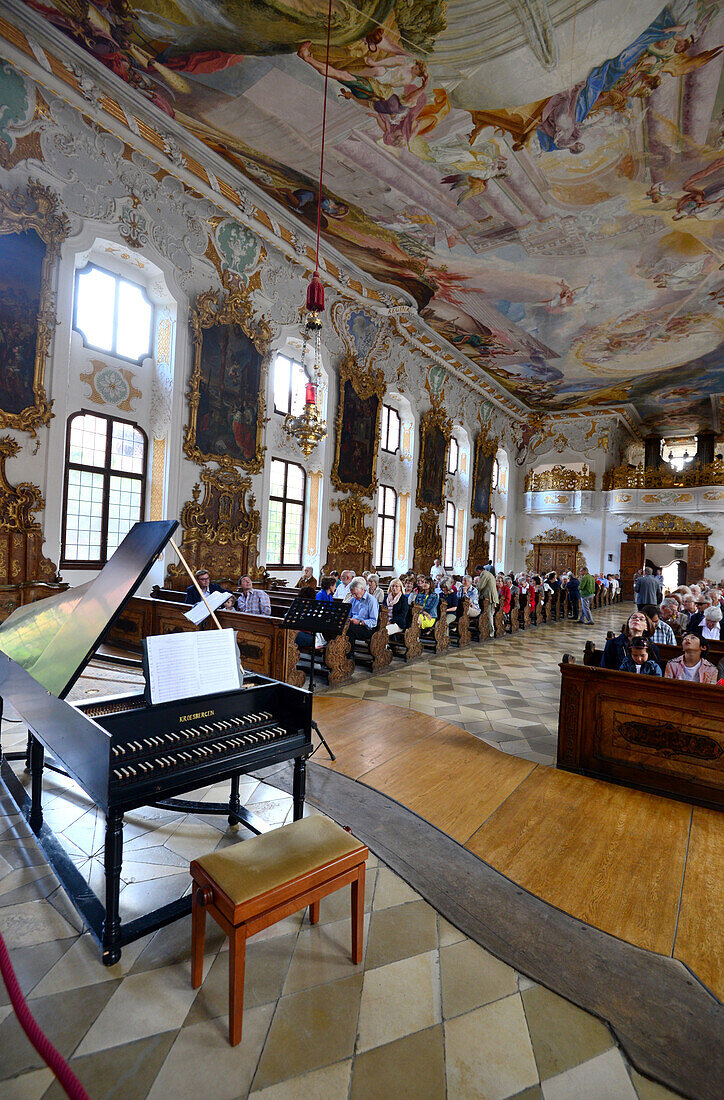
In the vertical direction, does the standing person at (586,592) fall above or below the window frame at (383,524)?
below

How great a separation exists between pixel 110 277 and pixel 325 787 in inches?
334

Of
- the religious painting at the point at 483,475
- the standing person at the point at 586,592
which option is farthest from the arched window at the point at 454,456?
the standing person at the point at 586,592

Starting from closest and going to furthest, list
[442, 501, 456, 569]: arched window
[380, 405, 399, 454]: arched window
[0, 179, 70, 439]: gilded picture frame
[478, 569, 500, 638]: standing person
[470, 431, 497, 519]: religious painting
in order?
[0, 179, 70, 439]: gilded picture frame
[478, 569, 500, 638]: standing person
[380, 405, 399, 454]: arched window
[442, 501, 456, 569]: arched window
[470, 431, 497, 519]: religious painting

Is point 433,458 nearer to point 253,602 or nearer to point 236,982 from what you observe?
point 253,602

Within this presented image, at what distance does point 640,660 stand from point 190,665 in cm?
376

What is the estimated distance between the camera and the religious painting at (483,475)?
19344 mm

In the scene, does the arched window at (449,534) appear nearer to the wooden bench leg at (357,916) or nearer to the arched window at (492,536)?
the arched window at (492,536)

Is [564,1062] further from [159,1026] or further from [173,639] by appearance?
[173,639]

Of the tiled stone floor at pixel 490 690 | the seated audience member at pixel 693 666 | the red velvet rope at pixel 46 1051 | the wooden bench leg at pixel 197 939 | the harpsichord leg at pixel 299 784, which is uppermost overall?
the seated audience member at pixel 693 666

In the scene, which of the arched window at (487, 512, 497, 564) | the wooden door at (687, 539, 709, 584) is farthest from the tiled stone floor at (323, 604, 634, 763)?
the wooden door at (687, 539, 709, 584)

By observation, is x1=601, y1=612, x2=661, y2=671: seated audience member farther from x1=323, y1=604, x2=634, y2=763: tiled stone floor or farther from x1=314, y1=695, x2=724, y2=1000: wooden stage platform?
x1=314, y1=695, x2=724, y2=1000: wooden stage platform

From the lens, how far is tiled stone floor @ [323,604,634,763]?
17.2ft

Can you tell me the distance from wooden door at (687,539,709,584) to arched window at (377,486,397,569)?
1397 centimetres

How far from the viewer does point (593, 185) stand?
9.50m
